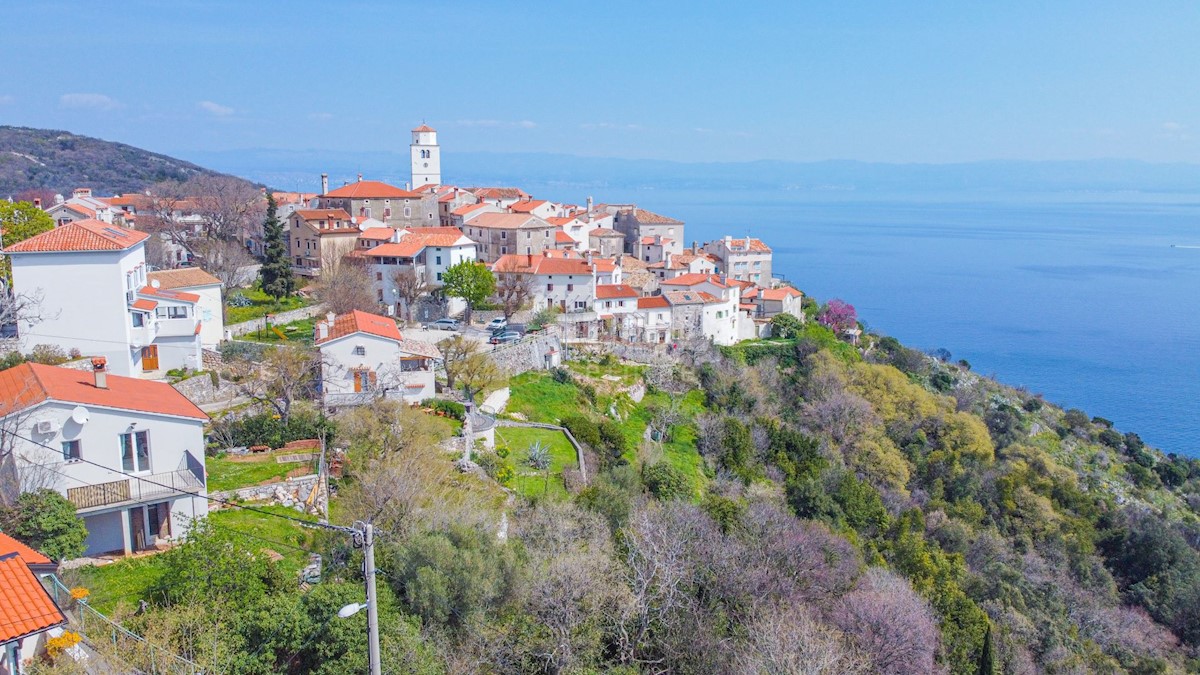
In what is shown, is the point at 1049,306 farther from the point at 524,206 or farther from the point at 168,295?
the point at 168,295

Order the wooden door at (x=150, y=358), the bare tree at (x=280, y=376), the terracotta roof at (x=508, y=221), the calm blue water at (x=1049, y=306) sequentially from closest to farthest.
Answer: the bare tree at (x=280, y=376) → the wooden door at (x=150, y=358) → the terracotta roof at (x=508, y=221) → the calm blue water at (x=1049, y=306)

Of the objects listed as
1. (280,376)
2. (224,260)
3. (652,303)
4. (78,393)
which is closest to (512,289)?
(652,303)

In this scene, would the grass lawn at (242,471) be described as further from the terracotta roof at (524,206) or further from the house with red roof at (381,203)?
the terracotta roof at (524,206)

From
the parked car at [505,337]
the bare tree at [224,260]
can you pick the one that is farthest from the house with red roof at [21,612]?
the bare tree at [224,260]

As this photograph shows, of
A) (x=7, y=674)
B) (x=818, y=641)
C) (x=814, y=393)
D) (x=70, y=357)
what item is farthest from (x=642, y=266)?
(x=7, y=674)

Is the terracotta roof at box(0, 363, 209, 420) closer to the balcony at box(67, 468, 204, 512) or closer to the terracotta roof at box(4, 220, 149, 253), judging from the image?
the balcony at box(67, 468, 204, 512)

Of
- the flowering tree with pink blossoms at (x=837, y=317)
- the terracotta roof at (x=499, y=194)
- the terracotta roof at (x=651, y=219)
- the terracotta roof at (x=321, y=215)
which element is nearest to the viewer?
the terracotta roof at (x=321, y=215)

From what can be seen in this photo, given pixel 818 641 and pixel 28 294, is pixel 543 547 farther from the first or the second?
pixel 28 294
